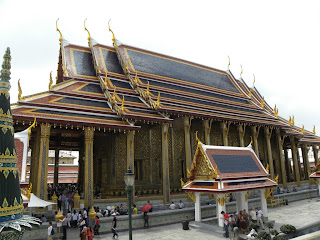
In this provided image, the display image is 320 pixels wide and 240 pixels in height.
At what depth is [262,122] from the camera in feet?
70.7

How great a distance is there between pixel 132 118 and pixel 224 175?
6555 mm

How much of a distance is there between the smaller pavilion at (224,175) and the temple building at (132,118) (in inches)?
40.5

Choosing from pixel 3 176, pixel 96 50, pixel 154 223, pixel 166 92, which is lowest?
pixel 154 223

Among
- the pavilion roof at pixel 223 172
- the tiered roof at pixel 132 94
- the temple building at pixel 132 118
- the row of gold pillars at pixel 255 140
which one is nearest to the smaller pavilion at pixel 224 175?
the pavilion roof at pixel 223 172

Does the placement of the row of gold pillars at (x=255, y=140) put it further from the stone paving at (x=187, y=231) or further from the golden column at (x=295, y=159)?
the stone paving at (x=187, y=231)

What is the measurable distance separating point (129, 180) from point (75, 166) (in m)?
29.6

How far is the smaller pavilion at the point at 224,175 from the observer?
10.6m

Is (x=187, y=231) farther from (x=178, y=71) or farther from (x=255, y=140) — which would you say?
(x=178, y=71)

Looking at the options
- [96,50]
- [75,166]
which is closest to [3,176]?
[96,50]

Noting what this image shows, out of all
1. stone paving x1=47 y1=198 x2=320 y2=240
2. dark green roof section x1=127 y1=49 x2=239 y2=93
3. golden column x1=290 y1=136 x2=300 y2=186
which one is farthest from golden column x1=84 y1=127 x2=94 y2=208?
golden column x1=290 y1=136 x2=300 y2=186

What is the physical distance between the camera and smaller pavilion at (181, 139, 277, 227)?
1055cm

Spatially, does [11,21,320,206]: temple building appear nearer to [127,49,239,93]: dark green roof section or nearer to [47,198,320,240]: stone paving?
[127,49,239,93]: dark green roof section

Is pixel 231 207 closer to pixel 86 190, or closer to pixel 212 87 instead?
pixel 86 190

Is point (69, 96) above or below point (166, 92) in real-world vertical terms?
below
